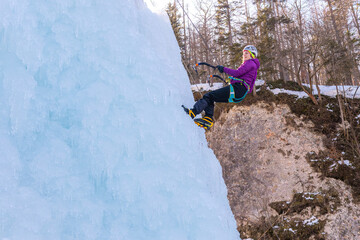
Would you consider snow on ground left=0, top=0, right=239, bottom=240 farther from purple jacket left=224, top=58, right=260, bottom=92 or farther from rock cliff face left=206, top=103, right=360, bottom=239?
rock cliff face left=206, top=103, right=360, bottom=239

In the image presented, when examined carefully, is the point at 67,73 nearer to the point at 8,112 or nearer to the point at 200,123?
the point at 8,112

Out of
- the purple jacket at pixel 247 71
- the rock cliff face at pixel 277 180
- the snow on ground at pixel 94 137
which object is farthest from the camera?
the rock cliff face at pixel 277 180

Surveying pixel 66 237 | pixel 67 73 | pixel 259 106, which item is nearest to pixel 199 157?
pixel 66 237

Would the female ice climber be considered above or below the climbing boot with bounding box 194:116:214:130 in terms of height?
above

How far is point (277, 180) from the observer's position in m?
9.45

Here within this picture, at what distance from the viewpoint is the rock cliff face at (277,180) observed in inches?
317

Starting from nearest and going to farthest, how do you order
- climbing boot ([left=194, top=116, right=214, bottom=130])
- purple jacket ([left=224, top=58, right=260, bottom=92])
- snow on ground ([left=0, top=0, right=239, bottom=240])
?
snow on ground ([left=0, top=0, right=239, bottom=240]) < climbing boot ([left=194, top=116, right=214, bottom=130]) < purple jacket ([left=224, top=58, right=260, bottom=92])

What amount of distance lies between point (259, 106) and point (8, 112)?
9.63 metres

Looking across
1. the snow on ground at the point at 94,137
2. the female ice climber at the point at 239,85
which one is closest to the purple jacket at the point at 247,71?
the female ice climber at the point at 239,85

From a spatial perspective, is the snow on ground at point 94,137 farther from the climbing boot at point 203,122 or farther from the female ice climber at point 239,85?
the female ice climber at point 239,85

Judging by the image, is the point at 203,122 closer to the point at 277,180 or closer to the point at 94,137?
the point at 94,137

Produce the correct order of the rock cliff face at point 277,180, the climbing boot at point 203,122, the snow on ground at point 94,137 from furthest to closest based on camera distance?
the rock cliff face at point 277,180 < the climbing boot at point 203,122 < the snow on ground at point 94,137

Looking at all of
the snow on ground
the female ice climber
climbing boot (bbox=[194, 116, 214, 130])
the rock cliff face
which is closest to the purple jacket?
the female ice climber

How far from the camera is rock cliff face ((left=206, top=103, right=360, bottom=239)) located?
317 inches
